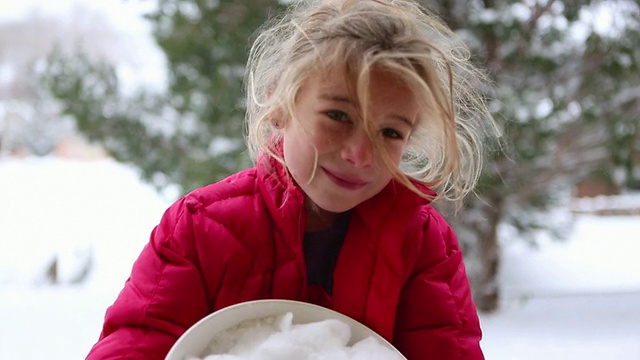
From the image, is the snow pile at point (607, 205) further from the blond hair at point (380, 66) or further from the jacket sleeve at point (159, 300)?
the jacket sleeve at point (159, 300)

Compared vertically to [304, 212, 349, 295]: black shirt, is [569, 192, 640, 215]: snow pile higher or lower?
higher

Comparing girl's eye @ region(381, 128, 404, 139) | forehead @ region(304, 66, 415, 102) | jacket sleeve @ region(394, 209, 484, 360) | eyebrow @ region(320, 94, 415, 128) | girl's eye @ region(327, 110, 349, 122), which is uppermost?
forehead @ region(304, 66, 415, 102)

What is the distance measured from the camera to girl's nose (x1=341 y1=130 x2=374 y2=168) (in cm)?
71

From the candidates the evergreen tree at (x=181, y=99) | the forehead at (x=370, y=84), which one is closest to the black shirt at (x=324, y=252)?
the forehead at (x=370, y=84)

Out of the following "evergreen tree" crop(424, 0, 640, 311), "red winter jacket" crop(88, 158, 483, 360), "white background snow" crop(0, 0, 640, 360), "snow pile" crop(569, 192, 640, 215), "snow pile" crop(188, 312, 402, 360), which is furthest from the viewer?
"snow pile" crop(569, 192, 640, 215)

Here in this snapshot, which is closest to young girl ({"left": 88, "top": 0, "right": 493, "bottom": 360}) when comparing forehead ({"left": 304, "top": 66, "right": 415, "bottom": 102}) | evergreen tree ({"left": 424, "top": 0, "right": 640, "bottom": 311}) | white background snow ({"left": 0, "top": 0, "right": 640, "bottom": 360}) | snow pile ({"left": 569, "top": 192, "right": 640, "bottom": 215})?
forehead ({"left": 304, "top": 66, "right": 415, "bottom": 102})

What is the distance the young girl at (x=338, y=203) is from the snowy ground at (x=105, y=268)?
101cm

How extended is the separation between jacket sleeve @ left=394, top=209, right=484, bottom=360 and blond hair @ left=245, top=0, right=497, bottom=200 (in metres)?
0.10

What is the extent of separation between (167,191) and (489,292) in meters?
1.10

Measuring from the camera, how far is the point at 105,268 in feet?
7.41

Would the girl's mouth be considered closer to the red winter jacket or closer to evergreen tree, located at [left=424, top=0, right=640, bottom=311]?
the red winter jacket

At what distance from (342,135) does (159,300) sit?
284 mm

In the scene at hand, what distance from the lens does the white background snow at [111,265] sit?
1.82m

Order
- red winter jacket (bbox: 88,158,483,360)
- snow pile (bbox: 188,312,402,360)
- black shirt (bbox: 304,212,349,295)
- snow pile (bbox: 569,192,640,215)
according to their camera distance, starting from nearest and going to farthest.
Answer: snow pile (bbox: 188,312,402,360) → red winter jacket (bbox: 88,158,483,360) → black shirt (bbox: 304,212,349,295) → snow pile (bbox: 569,192,640,215)
